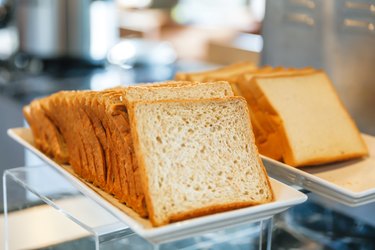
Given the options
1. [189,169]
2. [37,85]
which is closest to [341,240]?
[189,169]

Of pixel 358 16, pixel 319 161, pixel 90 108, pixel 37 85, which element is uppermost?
pixel 358 16

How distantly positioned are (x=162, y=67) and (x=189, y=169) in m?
3.96

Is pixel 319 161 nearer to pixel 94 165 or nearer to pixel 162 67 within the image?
pixel 94 165

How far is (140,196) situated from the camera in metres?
0.88

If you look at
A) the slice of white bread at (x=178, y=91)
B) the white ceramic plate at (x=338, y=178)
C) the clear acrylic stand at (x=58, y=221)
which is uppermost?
the slice of white bread at (x=178, y=91)

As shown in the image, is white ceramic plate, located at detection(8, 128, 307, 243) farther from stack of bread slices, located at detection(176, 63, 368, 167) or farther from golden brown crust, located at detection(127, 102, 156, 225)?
stack of bread slices, located at detection(176, 63, 368, 167)

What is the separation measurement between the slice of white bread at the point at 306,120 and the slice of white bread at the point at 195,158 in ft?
0.84

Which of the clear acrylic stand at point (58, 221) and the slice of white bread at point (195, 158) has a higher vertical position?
the slice of white bread at point (195, 158)

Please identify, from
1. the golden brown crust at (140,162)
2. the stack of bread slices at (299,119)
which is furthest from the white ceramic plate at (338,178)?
the golden brown crust at (140,162)

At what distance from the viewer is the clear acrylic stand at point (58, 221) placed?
3.24ft

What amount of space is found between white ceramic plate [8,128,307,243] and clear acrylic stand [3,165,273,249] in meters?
0.03

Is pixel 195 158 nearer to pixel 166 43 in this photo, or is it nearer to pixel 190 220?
pixel 190 220

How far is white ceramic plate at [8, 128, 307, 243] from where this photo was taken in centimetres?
79

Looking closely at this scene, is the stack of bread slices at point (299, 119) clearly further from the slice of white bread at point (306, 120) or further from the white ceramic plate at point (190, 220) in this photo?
the white ceramic plate at point (190, 220)
